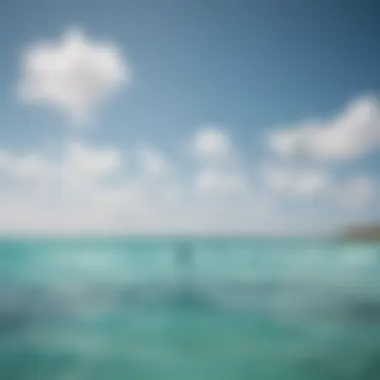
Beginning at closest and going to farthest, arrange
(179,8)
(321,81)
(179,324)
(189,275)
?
1. (179,8)
2. (321,81)
3. (179,324)
4. (189,275)

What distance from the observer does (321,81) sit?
99.0 inches

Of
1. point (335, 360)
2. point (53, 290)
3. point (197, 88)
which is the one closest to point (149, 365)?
point (53, 290)

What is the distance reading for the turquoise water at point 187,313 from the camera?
2742mm

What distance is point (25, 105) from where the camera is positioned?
8.06 ft

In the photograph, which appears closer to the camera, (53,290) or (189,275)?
(53,290)

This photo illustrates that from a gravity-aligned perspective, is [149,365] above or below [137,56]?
below

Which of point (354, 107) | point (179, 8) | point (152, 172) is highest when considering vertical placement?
point (179, 8)

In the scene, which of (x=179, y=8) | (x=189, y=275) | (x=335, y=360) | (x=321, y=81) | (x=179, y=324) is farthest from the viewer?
(x=189, y=275)

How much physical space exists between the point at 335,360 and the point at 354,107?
5.99ft

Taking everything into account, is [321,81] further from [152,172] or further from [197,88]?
[152,172]

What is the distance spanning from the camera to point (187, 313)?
3387 millimetres

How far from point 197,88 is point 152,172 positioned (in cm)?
64

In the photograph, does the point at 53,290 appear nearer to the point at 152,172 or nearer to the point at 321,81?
the point at 152,172

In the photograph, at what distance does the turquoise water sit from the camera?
274 cm
